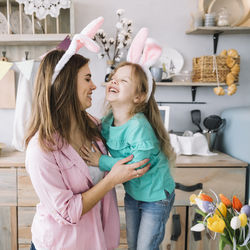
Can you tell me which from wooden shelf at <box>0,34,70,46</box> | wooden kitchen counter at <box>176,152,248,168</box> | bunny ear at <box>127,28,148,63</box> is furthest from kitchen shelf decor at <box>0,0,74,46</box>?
wooden kitchen counter at <box>176,152,248,168</box>

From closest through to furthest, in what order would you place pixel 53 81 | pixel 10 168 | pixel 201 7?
pixel 53 81 < pixel 10 168 < pixel 201 7

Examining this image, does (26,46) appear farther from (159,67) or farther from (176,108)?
(176,108)

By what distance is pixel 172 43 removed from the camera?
2436mm

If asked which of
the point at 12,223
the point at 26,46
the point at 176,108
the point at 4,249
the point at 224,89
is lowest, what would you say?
the point at 4,249

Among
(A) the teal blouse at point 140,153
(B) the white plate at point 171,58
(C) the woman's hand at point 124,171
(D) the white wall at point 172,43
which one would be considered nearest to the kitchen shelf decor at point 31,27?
(D) the white wall at point 172,43

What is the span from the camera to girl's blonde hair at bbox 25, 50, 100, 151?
108cm

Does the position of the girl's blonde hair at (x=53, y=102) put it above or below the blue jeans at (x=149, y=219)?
above

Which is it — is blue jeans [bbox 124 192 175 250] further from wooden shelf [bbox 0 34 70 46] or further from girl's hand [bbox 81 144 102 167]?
wooden shelf [bbox 0 34 70 46]

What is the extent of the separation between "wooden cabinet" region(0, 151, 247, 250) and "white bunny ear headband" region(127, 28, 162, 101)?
784mm

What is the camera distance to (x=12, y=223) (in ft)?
6.55

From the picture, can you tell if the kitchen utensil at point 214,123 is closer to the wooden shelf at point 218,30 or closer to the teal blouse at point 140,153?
the wooden shelf at point 218,30

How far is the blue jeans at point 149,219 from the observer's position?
1.33 meters

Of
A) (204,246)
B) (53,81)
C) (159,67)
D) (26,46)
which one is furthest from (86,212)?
(26,46)

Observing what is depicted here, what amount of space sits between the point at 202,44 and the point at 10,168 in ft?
5.51
